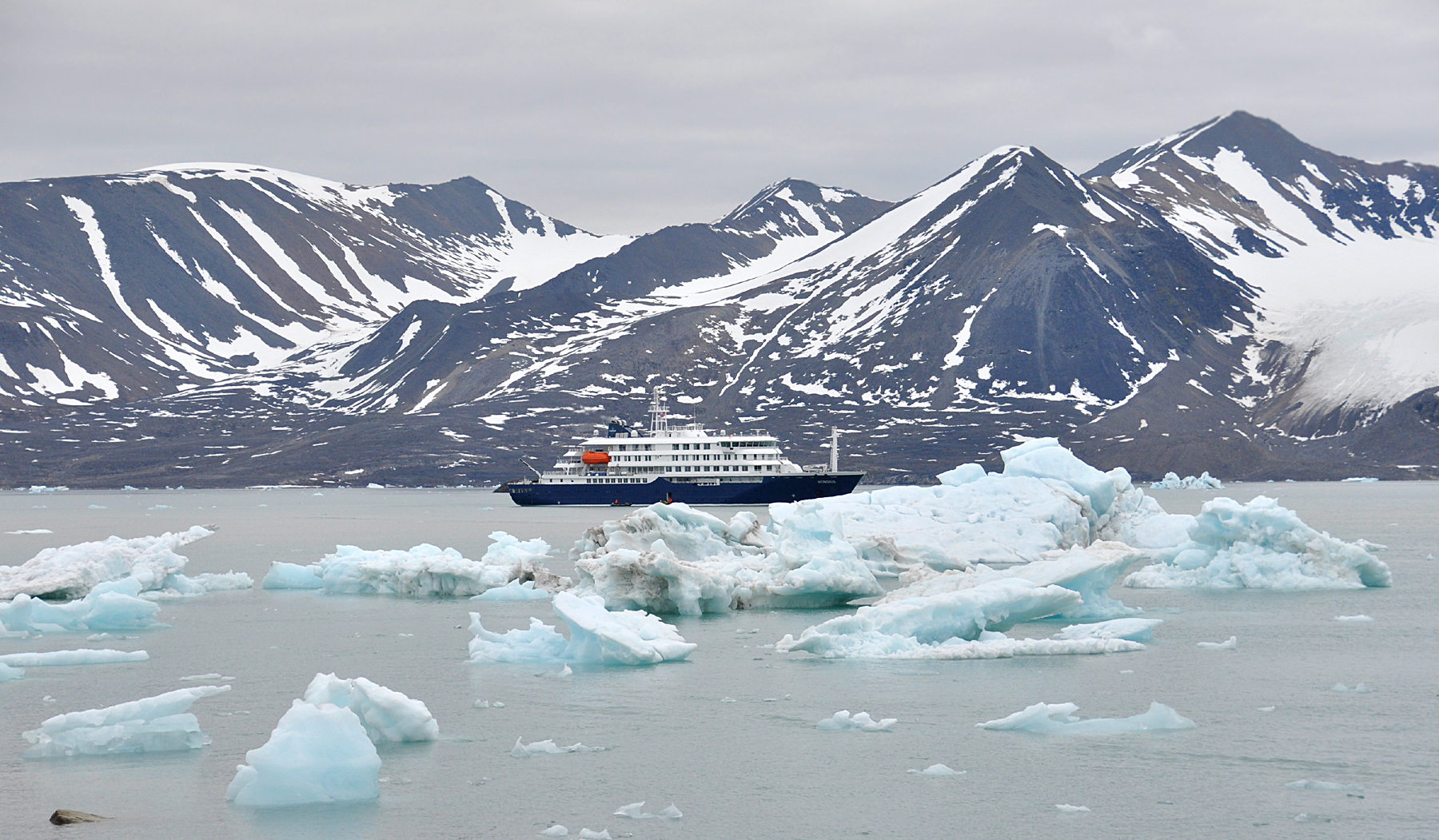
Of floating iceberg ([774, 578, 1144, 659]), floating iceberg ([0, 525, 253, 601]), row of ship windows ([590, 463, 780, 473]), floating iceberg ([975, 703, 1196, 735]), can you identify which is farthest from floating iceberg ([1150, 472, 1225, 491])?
floating iceberg ([975, 703, 1196, 735])

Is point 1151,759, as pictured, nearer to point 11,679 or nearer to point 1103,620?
point 1103,620

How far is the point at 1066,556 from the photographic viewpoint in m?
31.1

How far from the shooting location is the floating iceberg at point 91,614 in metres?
31.5

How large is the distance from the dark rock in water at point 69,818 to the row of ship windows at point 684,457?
93.7 metres

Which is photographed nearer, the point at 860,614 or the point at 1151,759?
the point at 1151,759

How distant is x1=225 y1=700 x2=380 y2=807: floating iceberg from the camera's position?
16406 millimetres

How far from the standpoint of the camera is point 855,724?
20750mm

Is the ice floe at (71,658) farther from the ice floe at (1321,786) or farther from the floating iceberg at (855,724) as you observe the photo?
the ice floe at (1321,786)

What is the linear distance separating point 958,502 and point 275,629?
2562 cm

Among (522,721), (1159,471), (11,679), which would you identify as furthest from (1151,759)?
(1159,471)

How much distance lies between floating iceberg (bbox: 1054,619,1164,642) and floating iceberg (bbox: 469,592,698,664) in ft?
25.7

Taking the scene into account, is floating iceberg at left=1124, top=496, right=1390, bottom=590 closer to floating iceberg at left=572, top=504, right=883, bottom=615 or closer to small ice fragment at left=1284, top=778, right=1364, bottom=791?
floating iceberg at left=572, top=504, right=883, bottom=615

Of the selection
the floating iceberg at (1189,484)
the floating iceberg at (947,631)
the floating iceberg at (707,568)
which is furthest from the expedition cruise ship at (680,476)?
the floating iceberg at (947,631)

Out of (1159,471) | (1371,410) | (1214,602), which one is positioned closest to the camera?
(1214,602)
